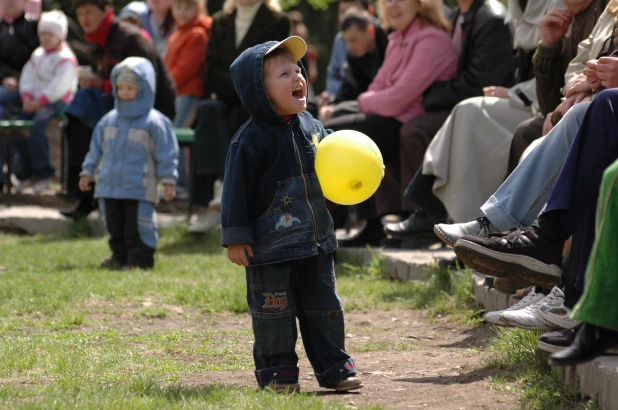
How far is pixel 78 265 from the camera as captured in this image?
31.0 feet

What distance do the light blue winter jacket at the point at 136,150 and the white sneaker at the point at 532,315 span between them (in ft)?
15.9

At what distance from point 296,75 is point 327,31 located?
18253 mm

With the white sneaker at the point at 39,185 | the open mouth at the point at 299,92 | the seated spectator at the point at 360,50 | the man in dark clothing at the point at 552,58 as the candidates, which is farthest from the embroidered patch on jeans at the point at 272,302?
the white sneaker at the point at 39,185

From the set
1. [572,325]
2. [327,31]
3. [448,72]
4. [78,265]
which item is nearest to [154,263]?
[78,265]

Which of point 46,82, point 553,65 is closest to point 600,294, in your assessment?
point 553,65

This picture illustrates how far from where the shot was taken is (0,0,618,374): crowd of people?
15.1ft

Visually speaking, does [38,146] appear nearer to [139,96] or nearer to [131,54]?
[131,54]

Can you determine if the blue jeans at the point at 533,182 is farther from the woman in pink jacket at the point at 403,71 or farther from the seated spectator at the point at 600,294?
the woman in pink jacket at the point at 403,71

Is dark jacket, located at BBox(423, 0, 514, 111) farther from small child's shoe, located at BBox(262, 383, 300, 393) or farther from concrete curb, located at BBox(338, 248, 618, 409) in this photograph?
small child's shoe, located at BBox(262, 383, 300, 393)

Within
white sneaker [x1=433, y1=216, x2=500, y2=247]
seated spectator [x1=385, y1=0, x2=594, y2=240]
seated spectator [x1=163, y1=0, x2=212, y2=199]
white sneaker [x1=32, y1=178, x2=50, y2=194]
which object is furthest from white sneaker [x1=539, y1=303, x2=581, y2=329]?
white sneaker [x1=32, y1=178, x2=50, y2=194]

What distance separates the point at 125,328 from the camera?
6.85 metres

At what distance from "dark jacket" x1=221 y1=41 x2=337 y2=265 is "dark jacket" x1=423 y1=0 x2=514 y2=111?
3718mm

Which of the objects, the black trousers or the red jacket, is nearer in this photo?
the black trousers

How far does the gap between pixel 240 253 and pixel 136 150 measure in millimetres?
4656
